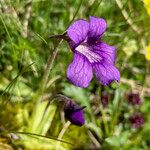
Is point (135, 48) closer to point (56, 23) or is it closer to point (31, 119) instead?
point (56, 23)

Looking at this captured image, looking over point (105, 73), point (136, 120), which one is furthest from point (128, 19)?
point (105, 73)

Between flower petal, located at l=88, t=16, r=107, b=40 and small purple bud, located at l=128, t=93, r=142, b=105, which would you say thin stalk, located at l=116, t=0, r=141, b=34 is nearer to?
small purple bud, located at l=128, t=93, r=142, b=105

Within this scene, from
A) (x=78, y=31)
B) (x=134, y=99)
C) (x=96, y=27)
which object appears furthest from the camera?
(x=134, y=99)

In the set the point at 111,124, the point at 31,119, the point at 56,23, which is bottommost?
the point at 111,124

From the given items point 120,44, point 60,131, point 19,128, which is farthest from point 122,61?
point 19,128

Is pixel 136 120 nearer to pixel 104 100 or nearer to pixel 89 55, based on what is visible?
pixel 104 100

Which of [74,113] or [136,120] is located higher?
[74,113]
